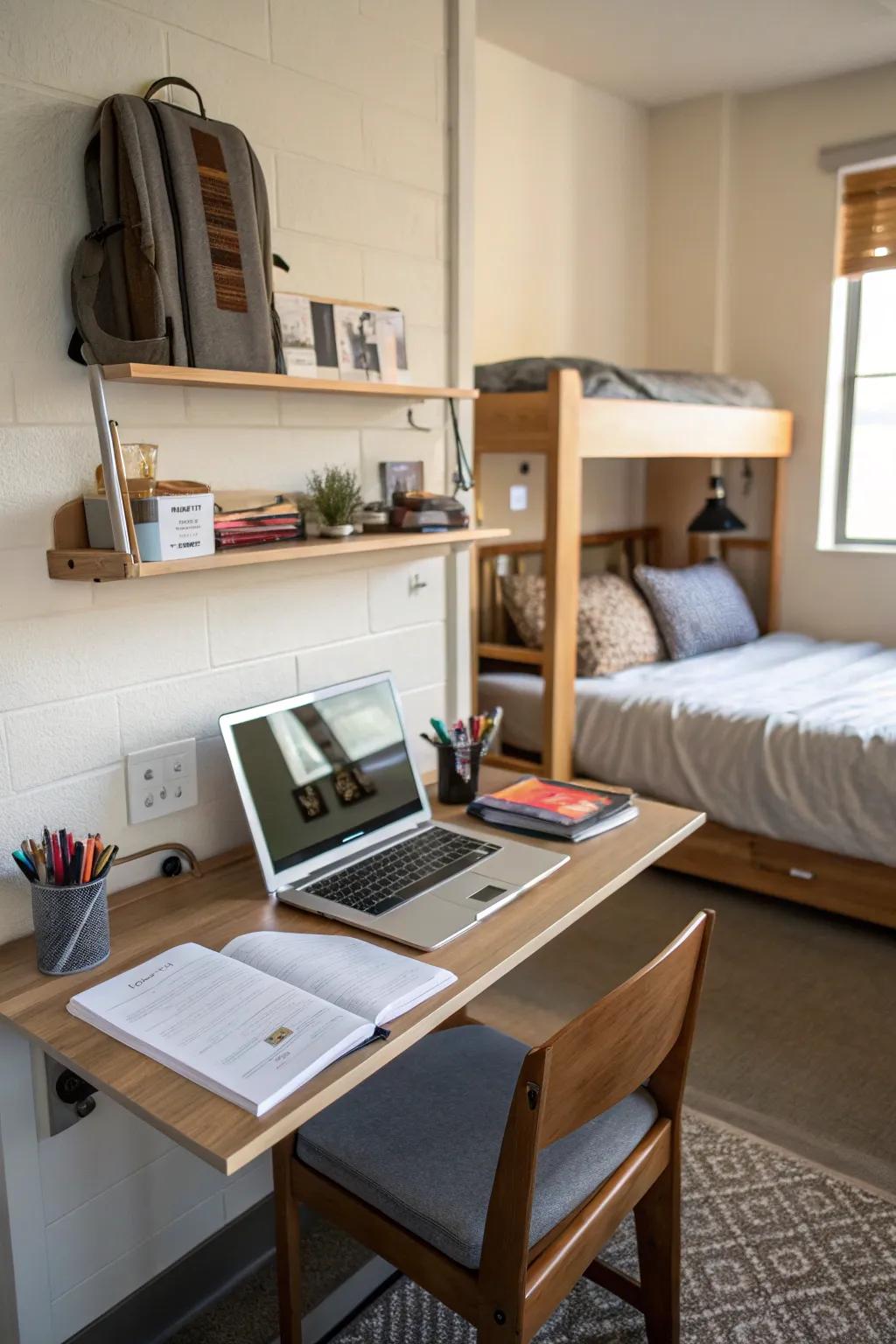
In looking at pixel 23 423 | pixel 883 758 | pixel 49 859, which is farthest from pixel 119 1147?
pixel 883 758

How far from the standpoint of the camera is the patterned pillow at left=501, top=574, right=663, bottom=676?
11.6 ft

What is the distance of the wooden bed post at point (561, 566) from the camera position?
9.71ft

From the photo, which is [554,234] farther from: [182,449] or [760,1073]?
[760,1073]

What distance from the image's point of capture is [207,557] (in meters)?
1.45

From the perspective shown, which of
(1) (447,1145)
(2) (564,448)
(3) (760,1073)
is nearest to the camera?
(1) (447,1145)

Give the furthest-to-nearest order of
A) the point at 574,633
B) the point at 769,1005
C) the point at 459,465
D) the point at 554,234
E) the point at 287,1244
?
1. the point at 554,234
2. the point at 574,633
3. the point at 769,1005
4. the point at 459,465
5. the point at 287,1244

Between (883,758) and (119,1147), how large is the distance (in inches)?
80.6

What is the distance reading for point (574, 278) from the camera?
405 cm

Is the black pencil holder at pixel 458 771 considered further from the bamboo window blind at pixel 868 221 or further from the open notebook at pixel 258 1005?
the bamboo window blind at pixel 868 221

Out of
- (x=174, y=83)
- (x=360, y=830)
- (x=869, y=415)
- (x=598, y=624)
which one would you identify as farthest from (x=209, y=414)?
(x=869, y=415)

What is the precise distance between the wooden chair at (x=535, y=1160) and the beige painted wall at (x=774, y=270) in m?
3.11

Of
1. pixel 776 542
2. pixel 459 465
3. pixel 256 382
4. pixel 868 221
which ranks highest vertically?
pixel 868 221

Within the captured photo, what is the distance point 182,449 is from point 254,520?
0.15m

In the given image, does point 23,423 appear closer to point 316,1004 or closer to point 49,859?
point 49,859
